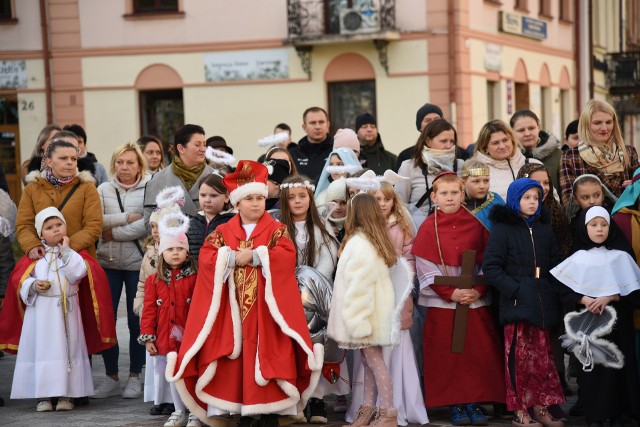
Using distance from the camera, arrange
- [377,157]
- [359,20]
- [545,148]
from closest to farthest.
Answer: [545,148]
[377,157]
[359,20]

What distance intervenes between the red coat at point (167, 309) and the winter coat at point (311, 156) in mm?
2746

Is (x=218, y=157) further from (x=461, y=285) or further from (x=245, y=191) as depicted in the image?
(x=461, y=285)

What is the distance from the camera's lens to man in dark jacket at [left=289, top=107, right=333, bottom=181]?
431 inches

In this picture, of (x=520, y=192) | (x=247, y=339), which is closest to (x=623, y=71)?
(x=520, y=192)

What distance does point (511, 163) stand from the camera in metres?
8.89

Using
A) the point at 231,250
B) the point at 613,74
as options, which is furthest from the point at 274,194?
the point at 613,74

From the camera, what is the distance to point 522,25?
2966 centimetres

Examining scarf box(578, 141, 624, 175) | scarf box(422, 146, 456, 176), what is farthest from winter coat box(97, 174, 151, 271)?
scarf box(578, 141, 624, 175)

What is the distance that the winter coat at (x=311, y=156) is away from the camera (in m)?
10.9

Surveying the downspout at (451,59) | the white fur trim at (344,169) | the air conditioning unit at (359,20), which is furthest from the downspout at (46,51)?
the white fur trim at (344,169)

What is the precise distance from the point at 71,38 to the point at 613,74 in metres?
17.8

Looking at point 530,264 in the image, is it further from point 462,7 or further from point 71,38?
point 71,38

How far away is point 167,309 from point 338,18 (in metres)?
18.5

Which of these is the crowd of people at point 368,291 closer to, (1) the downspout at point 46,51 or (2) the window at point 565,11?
(1) the downspout at point 46,51
